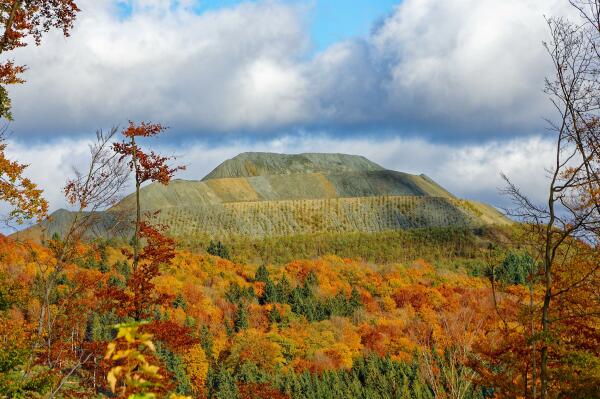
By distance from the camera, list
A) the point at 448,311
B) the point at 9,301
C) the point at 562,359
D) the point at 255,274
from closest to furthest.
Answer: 1. the point at 562,359
2. the point at 9,301
3. the point at 448,311
4. the point at 255,274

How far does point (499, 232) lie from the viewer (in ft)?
471

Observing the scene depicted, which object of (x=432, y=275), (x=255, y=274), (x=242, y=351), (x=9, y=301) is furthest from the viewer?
(x=432, y=275)

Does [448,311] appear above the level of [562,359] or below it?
below

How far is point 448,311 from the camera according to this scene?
90188mm

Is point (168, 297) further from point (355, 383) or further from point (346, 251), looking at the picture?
point (346, 251)

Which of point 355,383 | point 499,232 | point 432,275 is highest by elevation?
point 499,232

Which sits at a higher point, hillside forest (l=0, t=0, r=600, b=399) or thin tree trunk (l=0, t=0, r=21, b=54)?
thin tree trunk (l=0, t=0, r=21, b=54)

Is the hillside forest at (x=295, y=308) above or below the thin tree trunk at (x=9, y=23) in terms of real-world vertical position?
below

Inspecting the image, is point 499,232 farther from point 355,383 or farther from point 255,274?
point 355,383

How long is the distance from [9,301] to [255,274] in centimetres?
8398

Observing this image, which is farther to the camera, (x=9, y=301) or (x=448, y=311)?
(x=448, y=311)

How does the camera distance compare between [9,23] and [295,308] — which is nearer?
[9,23]

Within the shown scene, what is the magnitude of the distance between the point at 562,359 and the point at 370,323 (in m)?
68.4

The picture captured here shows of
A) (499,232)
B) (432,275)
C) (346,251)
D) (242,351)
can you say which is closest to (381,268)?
(432,275)
